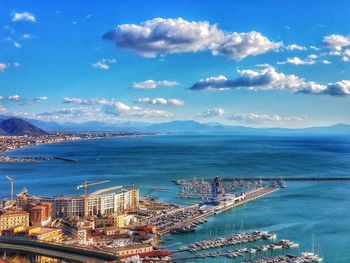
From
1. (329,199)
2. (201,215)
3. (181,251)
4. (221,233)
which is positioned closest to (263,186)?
(329,199)

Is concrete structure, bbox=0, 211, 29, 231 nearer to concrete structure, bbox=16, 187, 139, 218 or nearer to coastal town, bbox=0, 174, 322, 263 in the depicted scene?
coastal town, bbox=0, 174, 322, 263

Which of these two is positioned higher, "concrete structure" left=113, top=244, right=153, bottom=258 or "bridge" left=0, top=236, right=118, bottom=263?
"bridge" left=0, top=236, right=118, bottom=263

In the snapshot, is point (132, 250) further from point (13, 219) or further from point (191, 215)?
point (191, 215)

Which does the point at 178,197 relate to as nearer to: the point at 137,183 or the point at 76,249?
the point at 137,183

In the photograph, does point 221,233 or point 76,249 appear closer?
point 76,249

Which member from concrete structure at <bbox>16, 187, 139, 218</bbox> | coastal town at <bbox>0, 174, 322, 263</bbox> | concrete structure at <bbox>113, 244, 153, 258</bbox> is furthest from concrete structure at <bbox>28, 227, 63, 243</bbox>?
concrete structure at <bbox>16, 187, 139, 218</bbox>

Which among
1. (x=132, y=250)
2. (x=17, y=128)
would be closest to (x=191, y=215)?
(x=132, y=250)

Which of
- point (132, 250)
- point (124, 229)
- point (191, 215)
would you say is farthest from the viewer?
point (191, 215)
